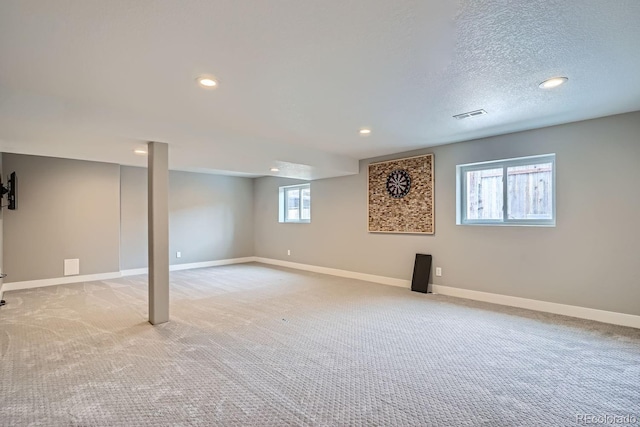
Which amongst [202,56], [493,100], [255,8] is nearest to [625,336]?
[493,100]

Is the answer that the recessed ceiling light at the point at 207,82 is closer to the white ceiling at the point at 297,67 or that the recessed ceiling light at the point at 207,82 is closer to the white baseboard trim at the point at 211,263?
the white ceiling at the point at 297,67

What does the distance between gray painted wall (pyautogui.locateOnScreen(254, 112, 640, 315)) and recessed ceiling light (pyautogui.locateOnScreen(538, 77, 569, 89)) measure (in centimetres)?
156

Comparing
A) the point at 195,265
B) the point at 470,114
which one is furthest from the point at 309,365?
the point at 195,265

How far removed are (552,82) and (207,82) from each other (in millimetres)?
2841

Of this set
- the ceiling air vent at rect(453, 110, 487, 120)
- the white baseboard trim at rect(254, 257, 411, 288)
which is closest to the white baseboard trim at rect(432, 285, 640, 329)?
the white baseboard trim at rect(254, 257, 411, 288)

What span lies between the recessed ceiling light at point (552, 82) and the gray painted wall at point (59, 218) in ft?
22.6

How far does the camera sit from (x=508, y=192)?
4527 mm

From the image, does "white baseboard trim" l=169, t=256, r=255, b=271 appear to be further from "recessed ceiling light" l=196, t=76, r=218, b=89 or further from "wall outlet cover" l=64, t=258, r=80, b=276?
"recessed ceiling light" l=196, t=76, r=218, b=89

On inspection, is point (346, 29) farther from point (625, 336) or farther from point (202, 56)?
point (625, 336)

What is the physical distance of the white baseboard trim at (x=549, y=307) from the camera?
3.57 metres

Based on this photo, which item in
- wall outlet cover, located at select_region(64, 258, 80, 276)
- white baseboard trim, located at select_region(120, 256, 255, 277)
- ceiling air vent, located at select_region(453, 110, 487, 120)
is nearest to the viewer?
ceiling air vent, located at select_region(453, 110, 487, 120)

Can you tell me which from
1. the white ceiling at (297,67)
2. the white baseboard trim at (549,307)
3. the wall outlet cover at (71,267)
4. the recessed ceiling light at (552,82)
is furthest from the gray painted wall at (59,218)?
the recessed ceiling light at (552,82)

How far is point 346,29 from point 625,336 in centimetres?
397

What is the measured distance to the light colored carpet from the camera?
205 centimetres
